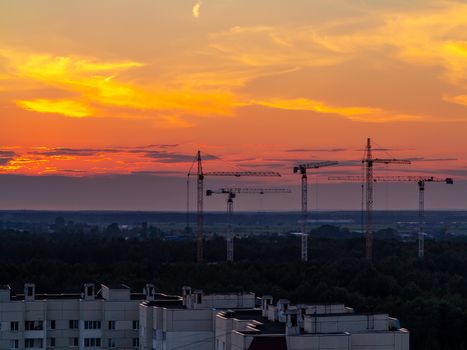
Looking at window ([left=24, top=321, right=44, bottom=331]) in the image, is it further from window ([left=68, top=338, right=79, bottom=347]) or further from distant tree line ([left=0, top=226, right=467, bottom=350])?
distant tree line ([left=0, top=226, right=467, bottom=350])

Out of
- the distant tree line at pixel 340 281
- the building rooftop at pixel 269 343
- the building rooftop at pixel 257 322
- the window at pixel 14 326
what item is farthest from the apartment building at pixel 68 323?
the distant tree line at pixel 340 281

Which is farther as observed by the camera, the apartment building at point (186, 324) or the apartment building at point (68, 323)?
the apartment building at point (68, 323)

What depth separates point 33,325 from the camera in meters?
81.3

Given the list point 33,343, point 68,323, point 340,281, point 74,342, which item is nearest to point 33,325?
point 33,343

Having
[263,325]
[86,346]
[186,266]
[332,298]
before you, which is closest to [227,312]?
[263,325]

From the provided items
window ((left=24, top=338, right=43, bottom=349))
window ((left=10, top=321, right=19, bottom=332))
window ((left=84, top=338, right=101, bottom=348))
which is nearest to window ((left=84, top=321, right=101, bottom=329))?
window ((left=84, top=338, right=101, bottom=348))

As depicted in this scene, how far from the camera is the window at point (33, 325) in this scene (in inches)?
3191

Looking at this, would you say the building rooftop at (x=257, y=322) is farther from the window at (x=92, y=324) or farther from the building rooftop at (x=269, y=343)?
the window at (x=92, y=324)

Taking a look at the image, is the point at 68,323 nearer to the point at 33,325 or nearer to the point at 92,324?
the point at 92,324

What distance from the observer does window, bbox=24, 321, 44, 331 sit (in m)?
81.1

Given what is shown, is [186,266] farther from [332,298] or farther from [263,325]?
[263,325]

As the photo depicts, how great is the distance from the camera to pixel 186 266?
179m

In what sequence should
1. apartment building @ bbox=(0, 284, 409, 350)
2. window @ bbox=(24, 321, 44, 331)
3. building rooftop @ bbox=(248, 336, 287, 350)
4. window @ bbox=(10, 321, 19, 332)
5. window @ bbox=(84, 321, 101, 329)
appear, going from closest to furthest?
building rooftop @ bbox=(248, 336, 287, 350) → apartment building @ bbox=(0, 284, 409, 350) → window @ bbox=(10, 321, 19, 332) → window @ bbox=(24, 321, 44, 331) → window @ bbox=(84, 321, 101, 329)

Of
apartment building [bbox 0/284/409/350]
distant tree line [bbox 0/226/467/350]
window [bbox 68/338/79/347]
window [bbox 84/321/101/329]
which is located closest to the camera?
apartment building [bbox 0/284/409/350]
